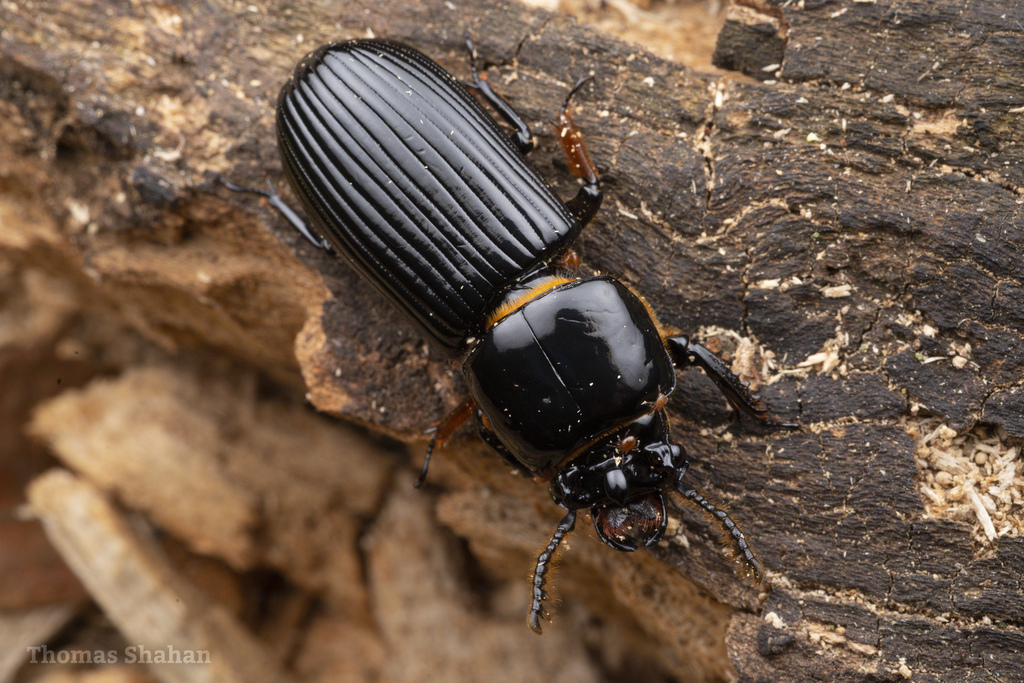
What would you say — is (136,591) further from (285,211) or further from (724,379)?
(724,379)

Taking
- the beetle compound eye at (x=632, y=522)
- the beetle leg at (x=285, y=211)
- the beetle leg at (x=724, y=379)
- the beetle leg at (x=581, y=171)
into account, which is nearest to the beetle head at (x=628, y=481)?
the beetle compound eye at (x=632, y=522)

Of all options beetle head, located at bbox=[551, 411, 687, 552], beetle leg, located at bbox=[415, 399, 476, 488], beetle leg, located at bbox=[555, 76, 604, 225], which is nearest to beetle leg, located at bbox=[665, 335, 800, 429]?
beetle head, located at bbox=[551, 411, 687, 552]

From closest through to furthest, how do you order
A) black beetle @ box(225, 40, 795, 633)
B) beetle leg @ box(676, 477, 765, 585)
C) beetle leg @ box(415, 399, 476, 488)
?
beetle leg @ box(676, 477, 765, 585)
black beetle @ box(225, 40, 795, 633)
beetle leg @ box(415, 399, 476, 488)

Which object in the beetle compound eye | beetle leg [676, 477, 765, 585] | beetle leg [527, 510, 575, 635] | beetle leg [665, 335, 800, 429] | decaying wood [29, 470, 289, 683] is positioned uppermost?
beetle leg [665, 335, 800, 429]

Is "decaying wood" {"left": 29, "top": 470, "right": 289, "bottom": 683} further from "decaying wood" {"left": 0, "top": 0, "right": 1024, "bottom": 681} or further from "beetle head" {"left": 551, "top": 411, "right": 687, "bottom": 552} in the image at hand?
→ "beetle head" {"left": 551, "top": 411, "right": 687, "bottom": 552}

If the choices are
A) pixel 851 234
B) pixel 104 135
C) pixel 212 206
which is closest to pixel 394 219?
pixel 212 206

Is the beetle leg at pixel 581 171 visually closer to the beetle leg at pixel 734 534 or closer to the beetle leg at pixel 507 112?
the beetle leg at pixel 507 112
